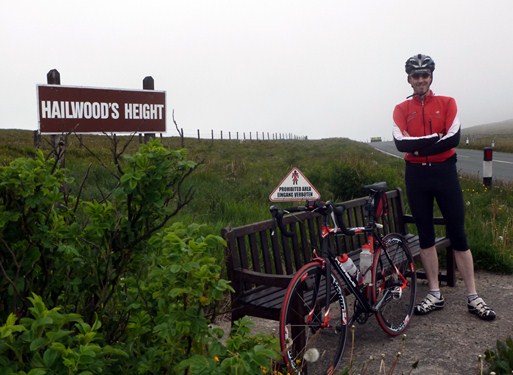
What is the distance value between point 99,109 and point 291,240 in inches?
123

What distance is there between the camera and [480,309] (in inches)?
191

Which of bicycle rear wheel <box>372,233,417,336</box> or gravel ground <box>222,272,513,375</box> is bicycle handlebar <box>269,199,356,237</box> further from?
gravel ground <box>222,272,513,375</box>

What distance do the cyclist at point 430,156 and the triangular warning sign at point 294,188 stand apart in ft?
5.98

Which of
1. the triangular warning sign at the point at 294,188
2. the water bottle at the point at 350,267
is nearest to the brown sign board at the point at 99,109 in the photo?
the triangular warning sign at the point at 294,188

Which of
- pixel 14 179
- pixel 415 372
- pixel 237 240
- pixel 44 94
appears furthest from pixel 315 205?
pixel 44 94

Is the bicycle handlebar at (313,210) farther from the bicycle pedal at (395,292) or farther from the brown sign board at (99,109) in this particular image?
the brown sign board at (99,109)

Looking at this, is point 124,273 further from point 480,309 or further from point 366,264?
point 480,309

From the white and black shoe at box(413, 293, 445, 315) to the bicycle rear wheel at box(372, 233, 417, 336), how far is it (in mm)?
93

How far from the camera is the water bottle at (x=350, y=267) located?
3.86 m

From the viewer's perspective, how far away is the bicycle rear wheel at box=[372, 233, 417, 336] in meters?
4.30

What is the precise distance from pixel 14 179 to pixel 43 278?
44cm

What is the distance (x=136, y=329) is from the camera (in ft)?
6.86

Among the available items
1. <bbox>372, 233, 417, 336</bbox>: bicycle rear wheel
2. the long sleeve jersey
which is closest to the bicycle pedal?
<bbox>372, 233, 417, 336</bbox>: bicycle rear wheel

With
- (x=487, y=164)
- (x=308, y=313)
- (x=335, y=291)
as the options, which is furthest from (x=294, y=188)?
(x=487, y=164)
